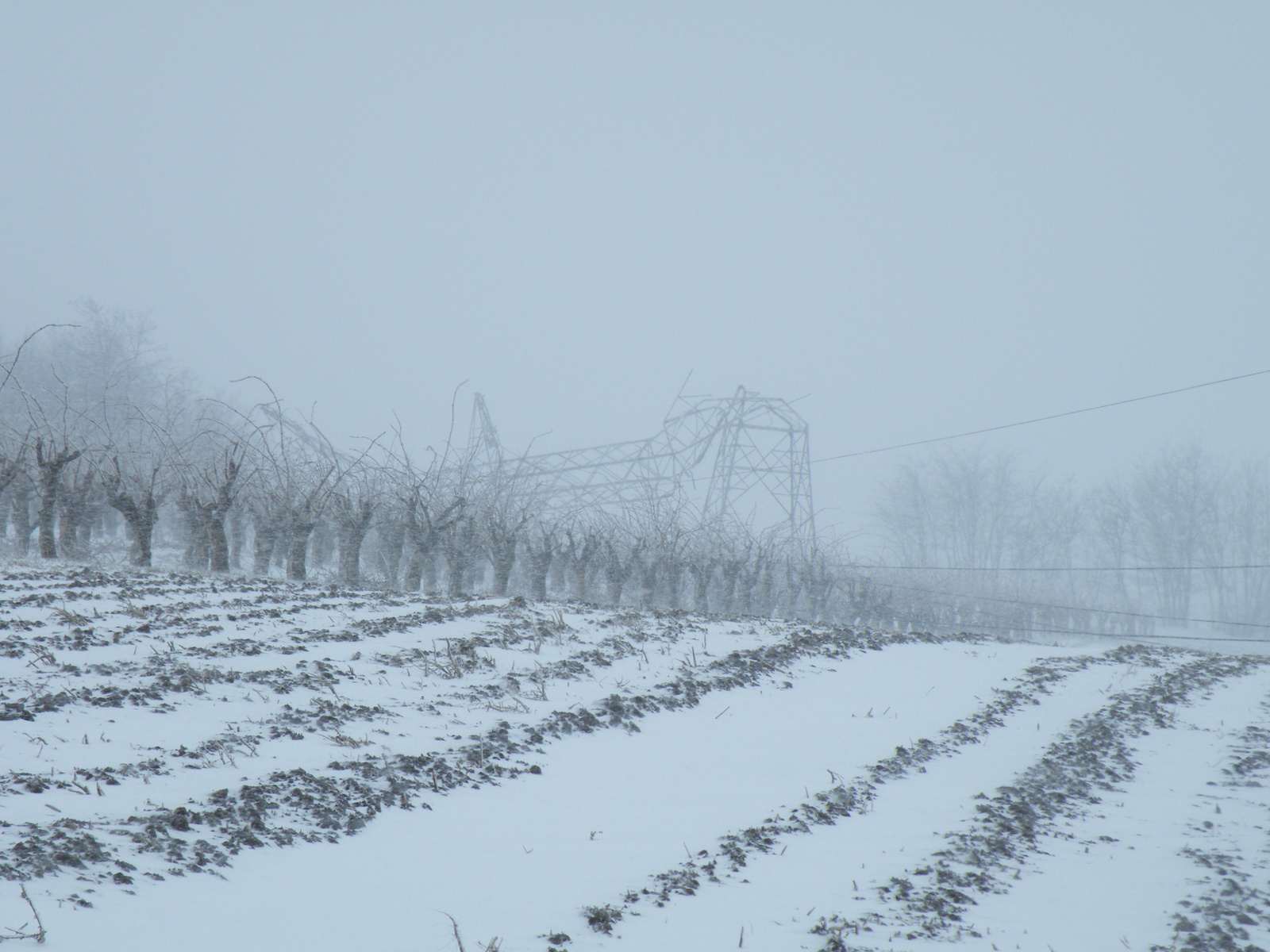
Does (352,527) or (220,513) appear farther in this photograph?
(352,527)

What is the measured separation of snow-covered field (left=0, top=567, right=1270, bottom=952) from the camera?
8.97ft

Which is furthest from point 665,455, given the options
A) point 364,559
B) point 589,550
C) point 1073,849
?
point 1073,849

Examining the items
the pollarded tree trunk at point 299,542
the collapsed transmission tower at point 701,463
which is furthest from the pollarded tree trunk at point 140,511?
the collapsed transmission tower at point 701,463

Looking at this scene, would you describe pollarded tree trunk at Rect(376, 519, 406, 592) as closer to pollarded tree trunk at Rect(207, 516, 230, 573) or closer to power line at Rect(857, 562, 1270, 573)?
pollarded tree trunk at Rect(207, 516, 230, 573)

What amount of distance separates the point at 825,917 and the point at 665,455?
21082 mm

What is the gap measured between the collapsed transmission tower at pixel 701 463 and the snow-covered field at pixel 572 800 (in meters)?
13.8

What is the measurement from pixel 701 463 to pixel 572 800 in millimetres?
20501

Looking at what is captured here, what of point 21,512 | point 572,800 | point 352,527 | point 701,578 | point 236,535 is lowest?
point 572,800

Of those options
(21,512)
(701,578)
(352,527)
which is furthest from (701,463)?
(21,512)

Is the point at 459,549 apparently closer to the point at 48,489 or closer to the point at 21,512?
the point at 48,489

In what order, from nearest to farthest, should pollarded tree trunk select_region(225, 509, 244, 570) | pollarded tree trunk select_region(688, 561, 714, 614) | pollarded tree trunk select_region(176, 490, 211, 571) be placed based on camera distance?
pollarded tree trunk select_region(176, 490, 211, 571)
pollarded tree trunk select_region(225, 509, 244, 570)
pollarded tree trunk select_region(688, 561, 714, 614)

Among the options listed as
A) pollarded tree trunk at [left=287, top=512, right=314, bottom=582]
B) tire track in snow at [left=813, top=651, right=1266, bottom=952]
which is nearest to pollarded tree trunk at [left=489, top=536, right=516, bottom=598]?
pollarded tree trunk at [left=287, top=512, right=314, bottom=582]

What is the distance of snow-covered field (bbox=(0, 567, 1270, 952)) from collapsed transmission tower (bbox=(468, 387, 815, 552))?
1379 cm

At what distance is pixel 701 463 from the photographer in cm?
2419
